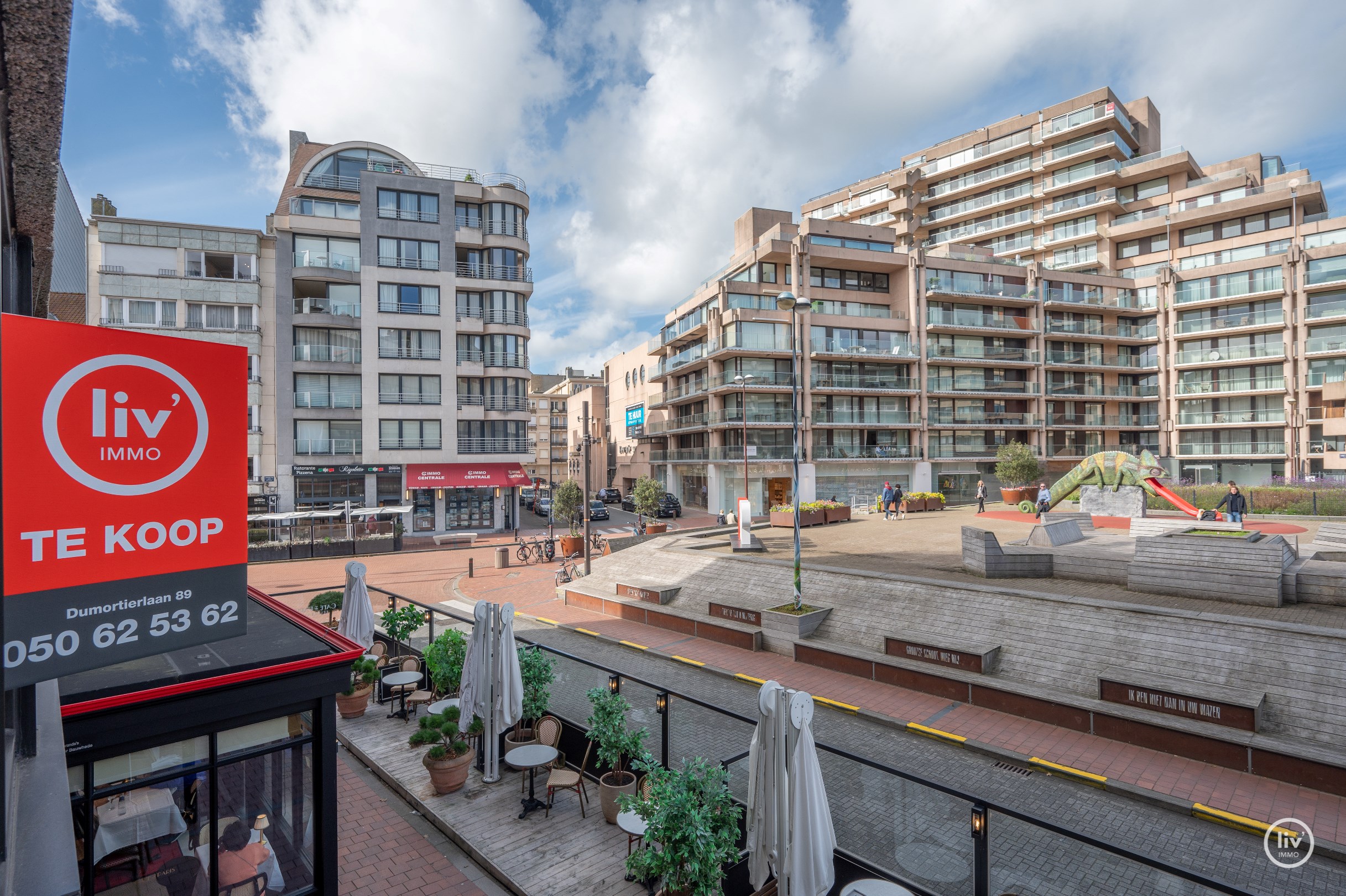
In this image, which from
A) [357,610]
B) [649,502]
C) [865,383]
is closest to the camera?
[357,610]

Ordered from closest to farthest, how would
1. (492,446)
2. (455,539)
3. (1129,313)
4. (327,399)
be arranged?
(455,539), (327,399), (492,446), (1129,313)

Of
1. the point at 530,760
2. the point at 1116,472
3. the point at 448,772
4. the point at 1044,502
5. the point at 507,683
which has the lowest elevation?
the point at 448,772

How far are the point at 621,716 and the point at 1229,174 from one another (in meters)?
68.8

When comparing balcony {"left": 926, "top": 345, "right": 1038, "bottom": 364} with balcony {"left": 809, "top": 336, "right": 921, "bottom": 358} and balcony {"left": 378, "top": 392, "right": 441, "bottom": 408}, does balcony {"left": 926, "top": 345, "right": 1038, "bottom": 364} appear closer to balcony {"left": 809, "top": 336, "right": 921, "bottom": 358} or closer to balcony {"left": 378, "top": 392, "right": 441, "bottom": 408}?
balcony {"left": 809, "top": 336, "right": 921, "bottom": 358}

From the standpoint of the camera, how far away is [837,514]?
34250mm

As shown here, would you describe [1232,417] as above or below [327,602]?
above

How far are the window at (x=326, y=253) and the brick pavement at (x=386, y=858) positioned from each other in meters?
37.6

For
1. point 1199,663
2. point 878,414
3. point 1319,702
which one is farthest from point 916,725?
point 878,414

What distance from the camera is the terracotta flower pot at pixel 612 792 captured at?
7.87 meters

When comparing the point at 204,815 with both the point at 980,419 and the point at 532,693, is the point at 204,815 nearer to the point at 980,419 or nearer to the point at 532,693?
the point at 532,693

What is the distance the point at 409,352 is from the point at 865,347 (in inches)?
1223

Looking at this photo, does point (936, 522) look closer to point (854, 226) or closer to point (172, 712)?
point (854, 226)

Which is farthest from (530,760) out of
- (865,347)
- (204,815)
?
(865,347)

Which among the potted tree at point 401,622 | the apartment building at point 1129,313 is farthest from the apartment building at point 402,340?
the potted tree at point 401,622
